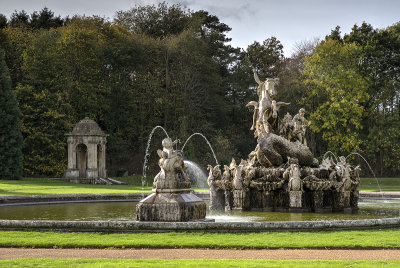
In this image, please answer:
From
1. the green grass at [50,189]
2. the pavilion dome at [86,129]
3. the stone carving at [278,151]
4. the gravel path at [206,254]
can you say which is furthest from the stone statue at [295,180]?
the pavilion dome at [86,129]

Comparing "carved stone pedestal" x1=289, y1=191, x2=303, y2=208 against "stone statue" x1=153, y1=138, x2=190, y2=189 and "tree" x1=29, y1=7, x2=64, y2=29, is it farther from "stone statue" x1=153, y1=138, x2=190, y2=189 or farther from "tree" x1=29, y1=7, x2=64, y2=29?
"tree" x1=29, y1=7, x2=64, y2=29

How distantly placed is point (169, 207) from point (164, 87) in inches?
1720

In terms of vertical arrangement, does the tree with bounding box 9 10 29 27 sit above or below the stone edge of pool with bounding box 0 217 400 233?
above

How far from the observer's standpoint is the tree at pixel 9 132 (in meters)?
45.1

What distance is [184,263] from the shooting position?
32.7 ft

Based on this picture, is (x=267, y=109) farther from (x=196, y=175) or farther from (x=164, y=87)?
(x=164, y=87)

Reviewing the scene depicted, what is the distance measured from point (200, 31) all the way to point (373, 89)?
20.3 meters

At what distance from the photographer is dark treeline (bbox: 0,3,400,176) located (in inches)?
1972

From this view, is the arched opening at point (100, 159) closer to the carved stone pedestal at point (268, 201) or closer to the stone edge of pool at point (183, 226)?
the carved stone pedestal at point (268, 201)

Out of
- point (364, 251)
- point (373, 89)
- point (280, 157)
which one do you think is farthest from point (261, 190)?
point (373, 89)

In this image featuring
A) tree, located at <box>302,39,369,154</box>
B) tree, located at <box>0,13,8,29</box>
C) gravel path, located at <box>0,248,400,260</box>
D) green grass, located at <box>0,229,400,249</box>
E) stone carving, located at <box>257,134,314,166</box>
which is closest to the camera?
gravel path, located at <box>0,248,400,260</box>

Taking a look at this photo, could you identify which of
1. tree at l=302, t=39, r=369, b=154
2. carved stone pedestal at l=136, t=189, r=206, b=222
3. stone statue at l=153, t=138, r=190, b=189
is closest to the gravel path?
carved stone pedestal at l=136, t=189, r=206, b=222

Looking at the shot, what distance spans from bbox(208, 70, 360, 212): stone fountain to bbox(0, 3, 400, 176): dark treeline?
28.6 meters

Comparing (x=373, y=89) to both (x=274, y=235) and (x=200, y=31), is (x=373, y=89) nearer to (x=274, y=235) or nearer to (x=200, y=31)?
(x=200, y=31)
